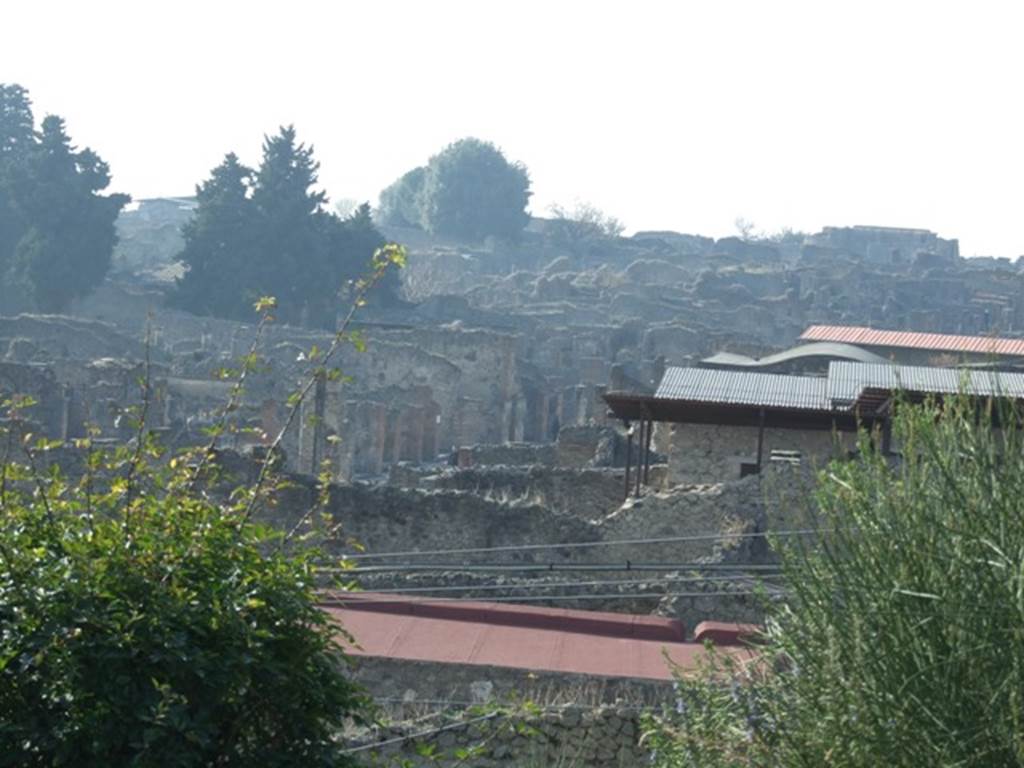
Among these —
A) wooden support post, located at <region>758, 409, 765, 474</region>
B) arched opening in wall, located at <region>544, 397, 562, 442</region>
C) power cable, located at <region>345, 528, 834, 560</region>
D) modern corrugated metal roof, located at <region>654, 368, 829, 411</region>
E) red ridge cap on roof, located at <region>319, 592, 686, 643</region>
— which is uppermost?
modern corrugated metal roof, located at <region>654, 368, 829, 411</region>

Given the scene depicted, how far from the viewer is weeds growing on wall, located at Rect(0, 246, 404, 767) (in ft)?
22.5

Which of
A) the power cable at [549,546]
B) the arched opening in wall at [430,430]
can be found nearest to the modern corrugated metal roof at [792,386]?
the power cable at [549,546]

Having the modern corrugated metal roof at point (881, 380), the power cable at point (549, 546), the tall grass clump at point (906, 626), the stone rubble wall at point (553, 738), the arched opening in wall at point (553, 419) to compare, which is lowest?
the arched opening in wall at point (553, 419)

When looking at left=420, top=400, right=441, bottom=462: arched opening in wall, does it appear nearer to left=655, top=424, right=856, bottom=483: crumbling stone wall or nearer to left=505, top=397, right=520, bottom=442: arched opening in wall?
left=505, top=397, right=520, bottom=442: arched opening in wall

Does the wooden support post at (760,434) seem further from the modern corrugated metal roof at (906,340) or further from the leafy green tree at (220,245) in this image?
the leafy green tree at (220,245)

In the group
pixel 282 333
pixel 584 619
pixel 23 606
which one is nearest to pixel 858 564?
pixel 23 606

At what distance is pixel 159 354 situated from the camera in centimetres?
4566

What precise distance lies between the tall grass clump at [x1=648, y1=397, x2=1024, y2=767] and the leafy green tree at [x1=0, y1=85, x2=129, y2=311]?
49947mm

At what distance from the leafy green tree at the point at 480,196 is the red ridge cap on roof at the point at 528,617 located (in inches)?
3089

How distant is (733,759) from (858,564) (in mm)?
1070

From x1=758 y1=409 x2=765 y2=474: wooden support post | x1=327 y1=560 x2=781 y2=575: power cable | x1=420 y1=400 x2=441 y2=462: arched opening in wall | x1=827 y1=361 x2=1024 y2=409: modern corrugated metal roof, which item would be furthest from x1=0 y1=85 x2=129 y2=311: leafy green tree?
x1=327 y1=560 x2=781 y2=575: power cable

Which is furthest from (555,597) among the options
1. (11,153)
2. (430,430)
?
(11,153)

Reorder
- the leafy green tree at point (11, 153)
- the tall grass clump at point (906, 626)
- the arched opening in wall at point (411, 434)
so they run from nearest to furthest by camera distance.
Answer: the tall grass clump at point (906, 626)
the arched opening in wall at point (411, 434)
the leafy green tree at point (11, 153)

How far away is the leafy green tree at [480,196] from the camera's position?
9294 centimetres
